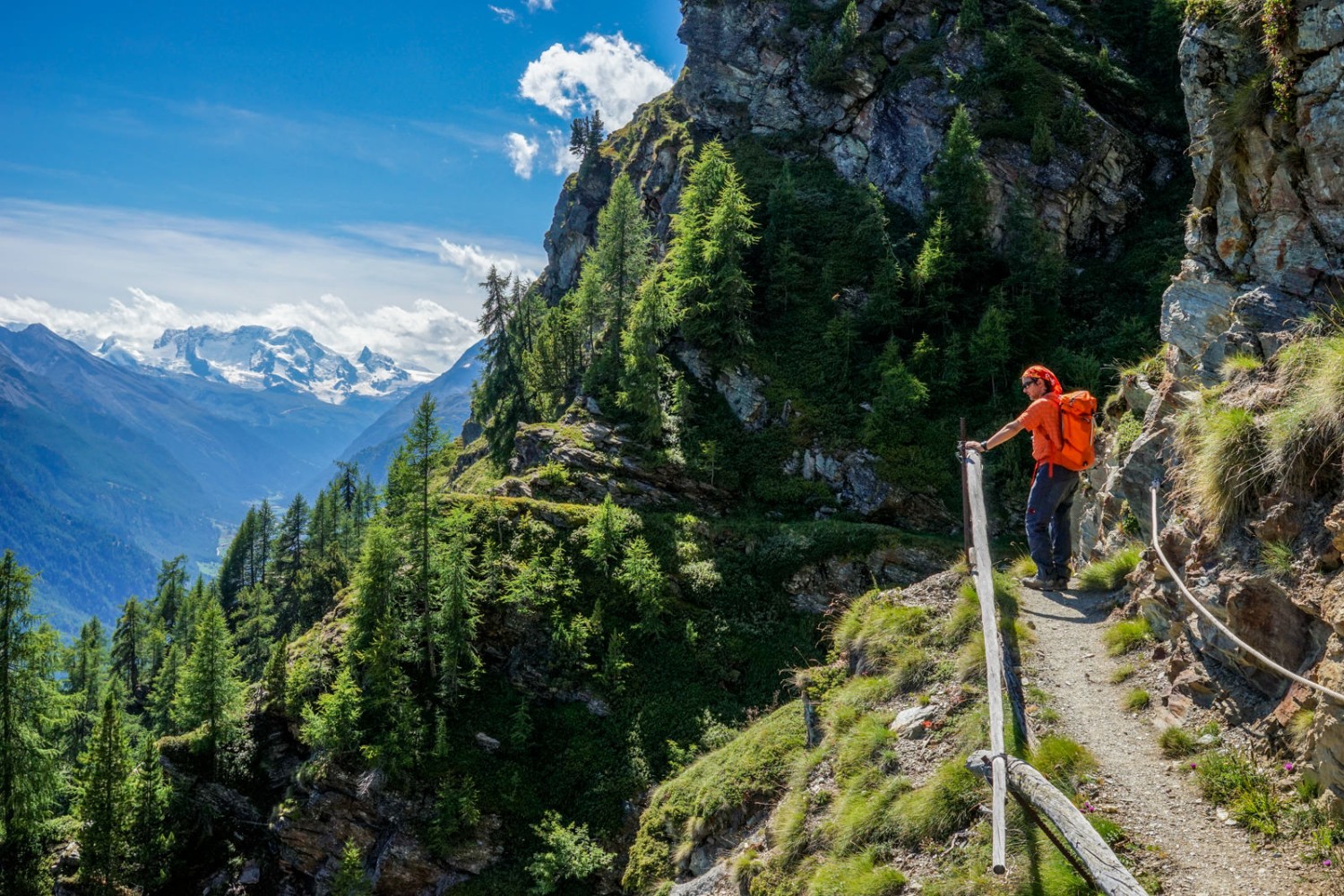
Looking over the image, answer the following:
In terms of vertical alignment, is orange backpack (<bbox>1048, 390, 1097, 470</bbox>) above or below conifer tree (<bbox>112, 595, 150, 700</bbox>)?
above

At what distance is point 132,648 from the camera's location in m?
65.3

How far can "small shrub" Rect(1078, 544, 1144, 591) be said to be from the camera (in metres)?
10.3

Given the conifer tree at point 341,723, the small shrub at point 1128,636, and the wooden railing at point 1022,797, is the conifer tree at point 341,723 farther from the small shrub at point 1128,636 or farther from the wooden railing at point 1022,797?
the small shrub at point 1128,636

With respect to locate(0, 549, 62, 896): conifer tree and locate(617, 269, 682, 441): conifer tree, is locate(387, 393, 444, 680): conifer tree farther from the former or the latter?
locate(0, 549, 62, 896): conifer tree

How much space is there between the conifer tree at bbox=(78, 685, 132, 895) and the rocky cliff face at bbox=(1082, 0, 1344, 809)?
1357 inches

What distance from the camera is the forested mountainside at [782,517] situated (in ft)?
27.2

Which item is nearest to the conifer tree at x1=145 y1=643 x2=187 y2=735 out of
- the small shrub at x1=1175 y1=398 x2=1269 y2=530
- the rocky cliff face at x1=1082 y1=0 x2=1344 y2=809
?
the rocky cliff face at x1=1082 y1=0 x2=1344 y2=809

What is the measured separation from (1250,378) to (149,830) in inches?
1473

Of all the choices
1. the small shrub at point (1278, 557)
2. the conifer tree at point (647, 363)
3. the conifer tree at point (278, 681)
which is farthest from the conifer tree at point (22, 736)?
the small shrub at point (1278, 557)

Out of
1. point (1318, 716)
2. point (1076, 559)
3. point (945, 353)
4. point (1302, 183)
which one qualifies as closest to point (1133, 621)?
point (1318, 716)

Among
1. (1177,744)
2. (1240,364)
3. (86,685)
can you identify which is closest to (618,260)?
(1240,364)

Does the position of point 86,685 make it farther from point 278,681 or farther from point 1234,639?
point 1234,639

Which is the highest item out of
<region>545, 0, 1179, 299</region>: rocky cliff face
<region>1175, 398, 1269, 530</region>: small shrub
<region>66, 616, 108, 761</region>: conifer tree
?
<region>545, 0, 1179, 299</region>: rocky cliff face

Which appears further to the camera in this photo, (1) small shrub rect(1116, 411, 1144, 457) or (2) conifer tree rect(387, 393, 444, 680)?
(2) conifer tree rect(387, 393, 444, 680)
